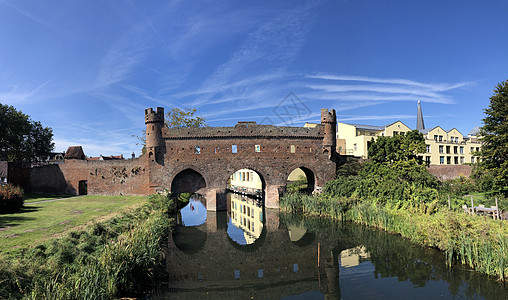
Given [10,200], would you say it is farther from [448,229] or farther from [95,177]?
[448,229]

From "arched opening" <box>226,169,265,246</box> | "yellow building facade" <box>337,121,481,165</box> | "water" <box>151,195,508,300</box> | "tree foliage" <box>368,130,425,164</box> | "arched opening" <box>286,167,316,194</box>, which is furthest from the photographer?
"yellow building facade" <box>337,121,481,165</box>

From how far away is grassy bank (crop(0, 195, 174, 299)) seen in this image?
6.97 metres

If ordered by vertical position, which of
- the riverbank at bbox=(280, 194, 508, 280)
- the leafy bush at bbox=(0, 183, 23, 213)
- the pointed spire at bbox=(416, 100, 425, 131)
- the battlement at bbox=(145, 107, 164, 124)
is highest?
the pointed spire at bbox=(416, 100, 425, 131)

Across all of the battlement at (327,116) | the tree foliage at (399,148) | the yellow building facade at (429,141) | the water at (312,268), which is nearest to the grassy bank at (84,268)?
the water at (312,268)

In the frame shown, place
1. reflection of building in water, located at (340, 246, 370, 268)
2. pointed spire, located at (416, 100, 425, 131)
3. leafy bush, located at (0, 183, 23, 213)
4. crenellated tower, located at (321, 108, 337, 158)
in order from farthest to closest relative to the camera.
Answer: pointed spire, located at (416, 100, 425, 131) → crenellated tower, located at (321, 108, 337, 158) → leafy bush, located at (0, 183, 23, 213) → reflection of building in water, located at (340, 246, 370, 268)

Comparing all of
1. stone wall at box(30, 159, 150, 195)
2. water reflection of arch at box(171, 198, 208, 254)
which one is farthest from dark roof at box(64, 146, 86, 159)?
water reflection of arch at box(171, 198, 208, 254)

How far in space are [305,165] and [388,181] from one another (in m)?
9.35

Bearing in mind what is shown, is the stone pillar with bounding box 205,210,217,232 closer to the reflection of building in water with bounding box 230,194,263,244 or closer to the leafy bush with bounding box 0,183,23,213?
the reflection of building in water with bounding box 230,194,263,244

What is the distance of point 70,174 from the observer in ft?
95.2

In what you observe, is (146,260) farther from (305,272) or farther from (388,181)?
(388,181)

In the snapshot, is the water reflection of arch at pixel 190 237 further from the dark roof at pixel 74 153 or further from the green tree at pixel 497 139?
the green tree at pixel 497 139

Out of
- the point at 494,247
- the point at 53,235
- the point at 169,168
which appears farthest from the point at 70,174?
the point at 494,247

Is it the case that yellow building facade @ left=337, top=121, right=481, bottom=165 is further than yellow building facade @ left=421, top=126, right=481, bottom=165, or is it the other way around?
yellow building facade @ left=421, top=126, right=481, bottom=165

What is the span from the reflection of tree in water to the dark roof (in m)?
26.1
